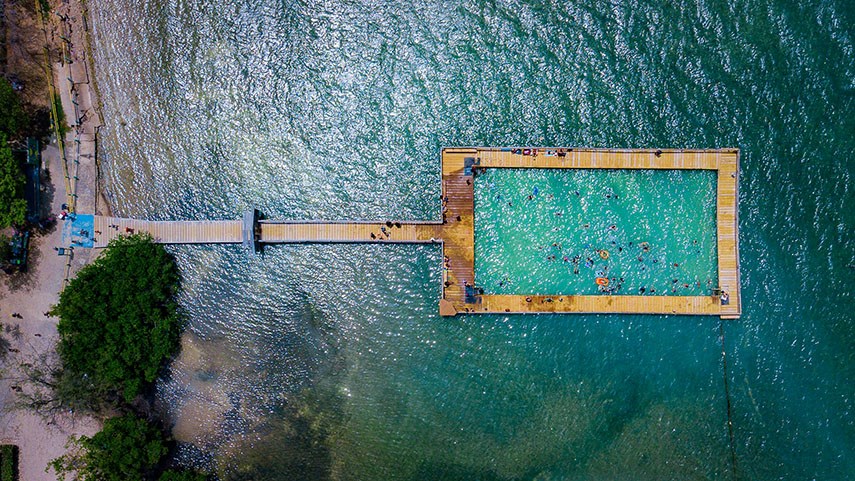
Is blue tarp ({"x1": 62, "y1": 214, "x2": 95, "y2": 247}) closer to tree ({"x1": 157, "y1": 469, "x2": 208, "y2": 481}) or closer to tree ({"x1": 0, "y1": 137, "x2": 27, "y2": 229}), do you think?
tree ({"x1": 0, "y1": 137, "x2": 27, "y2": 229})

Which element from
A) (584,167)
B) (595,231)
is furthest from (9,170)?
(595,231)

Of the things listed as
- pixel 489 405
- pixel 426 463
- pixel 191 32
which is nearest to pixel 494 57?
pixel 191 32

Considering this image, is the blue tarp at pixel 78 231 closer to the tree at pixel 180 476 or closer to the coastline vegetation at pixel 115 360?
the coastline vegetation at pixel 115 360

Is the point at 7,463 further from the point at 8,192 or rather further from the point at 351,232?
the point at 351,232

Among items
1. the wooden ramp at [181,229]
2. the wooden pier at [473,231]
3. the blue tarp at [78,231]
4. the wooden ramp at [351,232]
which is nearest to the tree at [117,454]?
the blue tarp at [78,231]

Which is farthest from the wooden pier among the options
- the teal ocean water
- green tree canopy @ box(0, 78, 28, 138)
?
green tree canopy @ box(0, 78, 28, 138)
